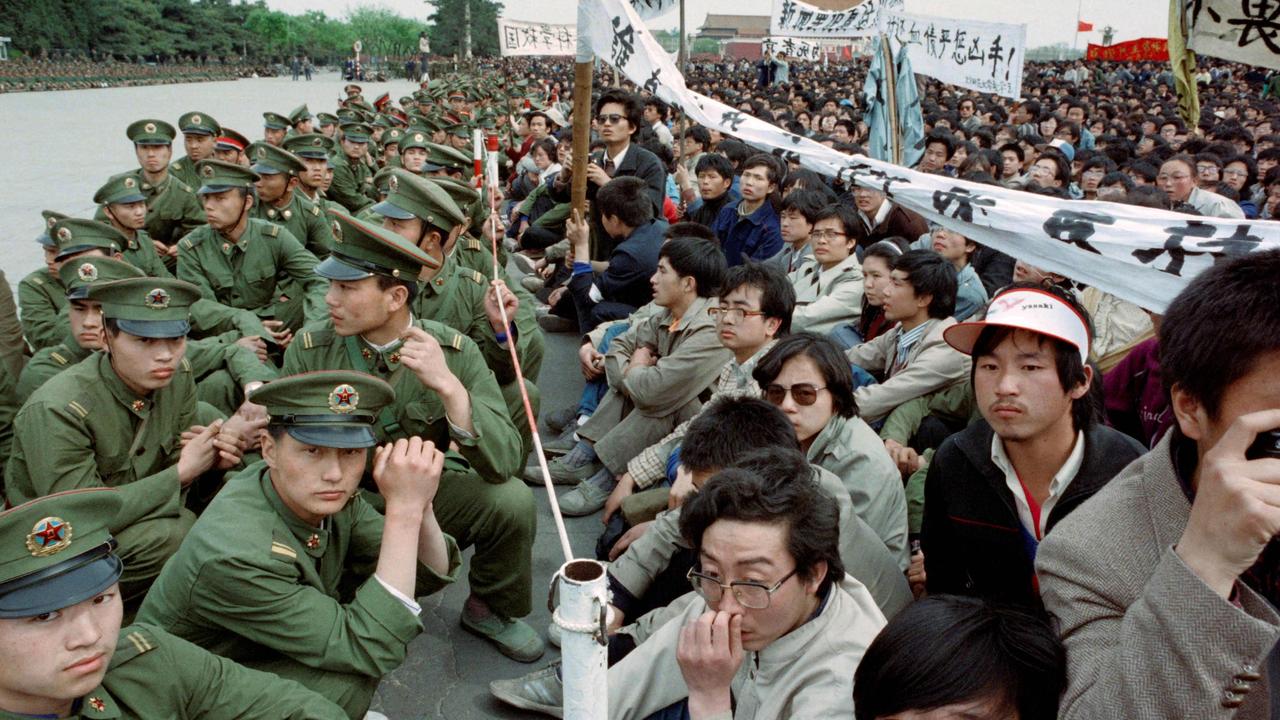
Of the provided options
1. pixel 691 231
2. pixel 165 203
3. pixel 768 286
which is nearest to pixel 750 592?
pixel 768 286

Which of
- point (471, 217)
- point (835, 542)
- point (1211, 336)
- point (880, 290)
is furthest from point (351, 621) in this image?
point (471, 217)

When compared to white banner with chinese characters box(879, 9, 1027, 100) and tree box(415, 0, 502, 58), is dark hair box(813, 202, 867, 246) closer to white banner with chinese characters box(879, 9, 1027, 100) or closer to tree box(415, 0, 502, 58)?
white banner with chinese characters box(879, 9, 1027, 100)

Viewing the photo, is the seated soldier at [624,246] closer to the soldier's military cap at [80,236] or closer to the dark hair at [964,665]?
the soldier's military cap at [80,236]

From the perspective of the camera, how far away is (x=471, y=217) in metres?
6.59

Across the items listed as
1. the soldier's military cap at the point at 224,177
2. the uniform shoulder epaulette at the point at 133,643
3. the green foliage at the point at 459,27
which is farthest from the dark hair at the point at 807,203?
the green foliage at the point at 459,27

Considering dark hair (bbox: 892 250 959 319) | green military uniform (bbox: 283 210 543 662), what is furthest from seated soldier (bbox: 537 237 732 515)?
green military uniform (bbox: 283 210 543 662)

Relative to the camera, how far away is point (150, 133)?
7.33 m

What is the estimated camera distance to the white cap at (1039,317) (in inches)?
86.7

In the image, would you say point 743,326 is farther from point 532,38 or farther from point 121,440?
point 532,38

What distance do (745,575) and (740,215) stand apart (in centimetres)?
520

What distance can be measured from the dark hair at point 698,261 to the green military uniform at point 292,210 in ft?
10.2

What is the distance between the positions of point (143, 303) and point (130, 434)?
1.74ft

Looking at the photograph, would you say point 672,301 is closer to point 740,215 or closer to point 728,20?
point 740,215

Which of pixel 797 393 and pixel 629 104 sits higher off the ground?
pixel 629 104
